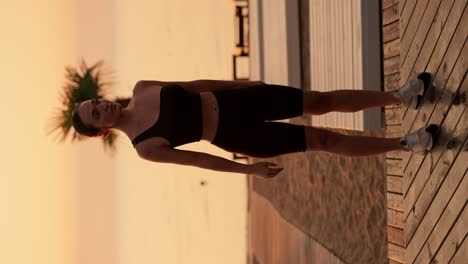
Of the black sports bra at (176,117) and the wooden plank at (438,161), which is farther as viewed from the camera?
the black sports bra at (176,117)

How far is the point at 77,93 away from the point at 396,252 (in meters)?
4.65

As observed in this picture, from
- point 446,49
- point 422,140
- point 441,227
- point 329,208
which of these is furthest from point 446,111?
point 329,208

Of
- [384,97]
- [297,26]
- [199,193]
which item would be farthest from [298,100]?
[199,193]

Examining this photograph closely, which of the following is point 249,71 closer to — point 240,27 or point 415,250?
point 240,27

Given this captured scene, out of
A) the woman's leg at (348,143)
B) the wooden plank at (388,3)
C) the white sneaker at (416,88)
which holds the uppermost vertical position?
the wooden plank at (388,3)

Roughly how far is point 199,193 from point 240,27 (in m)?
2.36

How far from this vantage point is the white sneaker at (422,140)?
10.2 ft

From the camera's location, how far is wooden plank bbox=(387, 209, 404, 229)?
3.85m

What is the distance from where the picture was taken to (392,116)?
4016 mm

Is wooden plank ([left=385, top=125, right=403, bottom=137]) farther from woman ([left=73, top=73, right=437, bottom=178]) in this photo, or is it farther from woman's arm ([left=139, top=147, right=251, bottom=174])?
woman's arm ([left=139, top=147, right=251, bottom=174])

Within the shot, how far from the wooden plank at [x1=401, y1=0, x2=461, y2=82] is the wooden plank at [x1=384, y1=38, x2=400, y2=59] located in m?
0.31

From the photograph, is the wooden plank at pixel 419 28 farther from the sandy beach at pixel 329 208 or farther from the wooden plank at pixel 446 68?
the sandy beach at pixel 329 208

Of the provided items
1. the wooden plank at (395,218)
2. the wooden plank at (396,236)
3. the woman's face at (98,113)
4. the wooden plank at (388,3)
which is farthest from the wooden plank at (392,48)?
the woman's face at (98,113)

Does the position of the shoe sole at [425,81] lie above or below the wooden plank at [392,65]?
below
